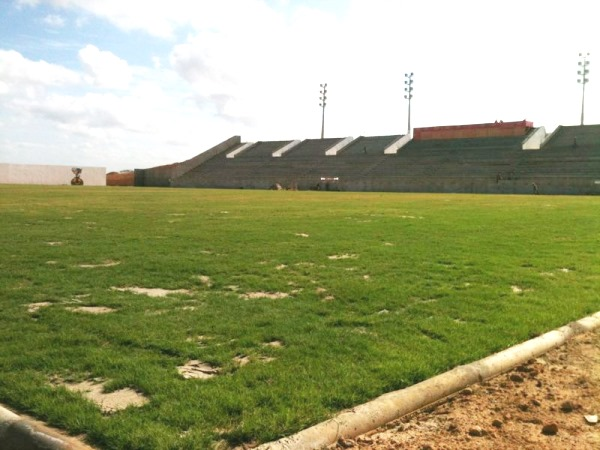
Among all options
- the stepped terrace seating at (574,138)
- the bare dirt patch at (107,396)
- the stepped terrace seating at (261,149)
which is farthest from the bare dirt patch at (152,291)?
the stepped terrace seating at (261,149)

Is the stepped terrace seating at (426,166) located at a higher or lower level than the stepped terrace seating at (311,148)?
lower

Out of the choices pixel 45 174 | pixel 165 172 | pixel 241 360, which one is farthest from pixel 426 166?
pixel 241 360

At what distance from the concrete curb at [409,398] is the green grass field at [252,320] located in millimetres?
109

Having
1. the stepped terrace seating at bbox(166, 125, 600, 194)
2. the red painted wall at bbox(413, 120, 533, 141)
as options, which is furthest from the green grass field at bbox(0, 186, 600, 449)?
the red painted wall at bbox(413, 120, 533, 141)

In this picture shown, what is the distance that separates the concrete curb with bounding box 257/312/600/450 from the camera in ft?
10.9

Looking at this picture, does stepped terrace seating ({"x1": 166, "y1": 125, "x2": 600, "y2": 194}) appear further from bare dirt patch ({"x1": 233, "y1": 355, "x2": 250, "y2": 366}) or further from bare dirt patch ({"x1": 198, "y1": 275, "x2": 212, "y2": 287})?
bare dirt patch ({"x1": 233, "y1": 355, "x2": 250, "y2": 366})

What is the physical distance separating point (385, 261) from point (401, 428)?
591 cm

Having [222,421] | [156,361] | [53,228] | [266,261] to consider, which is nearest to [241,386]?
[222,421]

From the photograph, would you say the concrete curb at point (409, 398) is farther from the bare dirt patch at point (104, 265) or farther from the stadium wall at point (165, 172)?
the stadium wall at point (165, 172)

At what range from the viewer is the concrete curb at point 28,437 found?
10.3ft

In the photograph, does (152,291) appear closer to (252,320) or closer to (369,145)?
(252,320)

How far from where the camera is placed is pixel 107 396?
12.4ft

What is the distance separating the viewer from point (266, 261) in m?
9.38

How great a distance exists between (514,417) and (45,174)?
77461mm
